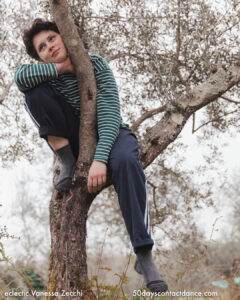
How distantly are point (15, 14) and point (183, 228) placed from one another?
5.82 metres

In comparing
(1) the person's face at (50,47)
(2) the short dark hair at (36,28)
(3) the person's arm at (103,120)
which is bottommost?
(3) the person's arm at (103,120)

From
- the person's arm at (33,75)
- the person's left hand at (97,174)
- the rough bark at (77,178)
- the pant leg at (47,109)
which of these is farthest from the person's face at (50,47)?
the person's left hand at (97,174)

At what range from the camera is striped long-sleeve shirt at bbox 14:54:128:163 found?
2738 millimetres

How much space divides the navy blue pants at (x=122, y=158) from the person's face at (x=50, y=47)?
1.20 feet

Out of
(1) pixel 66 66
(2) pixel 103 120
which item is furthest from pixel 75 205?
(1) pixel 66 66

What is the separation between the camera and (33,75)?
2.73 m

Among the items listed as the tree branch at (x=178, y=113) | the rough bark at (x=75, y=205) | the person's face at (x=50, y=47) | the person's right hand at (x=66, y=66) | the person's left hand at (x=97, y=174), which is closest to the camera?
the person's left hand at (x=97, y=174)

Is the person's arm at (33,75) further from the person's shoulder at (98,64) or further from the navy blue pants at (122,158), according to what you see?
the person's shoulder at (98,64)

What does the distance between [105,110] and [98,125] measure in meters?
0.15

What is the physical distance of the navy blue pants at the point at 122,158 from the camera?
8.34ft

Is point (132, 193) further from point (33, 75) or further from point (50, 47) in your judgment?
point (50, 47)

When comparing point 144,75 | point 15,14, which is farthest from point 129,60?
point 15,14

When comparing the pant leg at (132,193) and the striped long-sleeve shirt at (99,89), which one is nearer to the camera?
the pant leg at (132,193)

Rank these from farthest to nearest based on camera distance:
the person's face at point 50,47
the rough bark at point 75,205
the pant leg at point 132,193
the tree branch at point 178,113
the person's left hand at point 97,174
A: the tree branch at point 178,113
the person's face at point 50,47
the rough bark at point 75,205
the person's left hand at point 97,174
the pant leg at point 132,193
